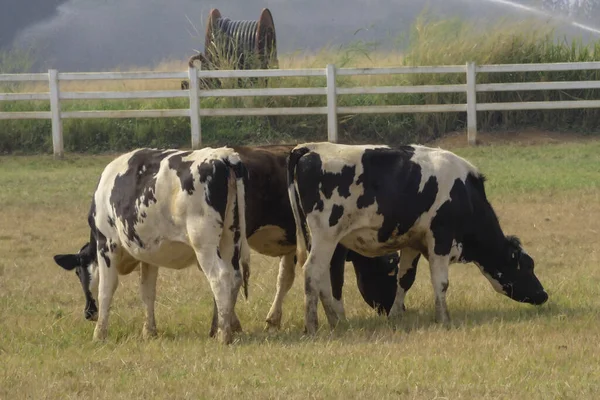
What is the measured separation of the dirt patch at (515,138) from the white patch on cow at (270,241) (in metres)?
12.1

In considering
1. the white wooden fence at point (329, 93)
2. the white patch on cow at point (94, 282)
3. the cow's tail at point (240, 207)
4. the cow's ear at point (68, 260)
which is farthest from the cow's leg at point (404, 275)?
the white wooden fence at point (329, 93)

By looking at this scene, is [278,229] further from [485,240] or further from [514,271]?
[514,271]

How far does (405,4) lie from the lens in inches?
2238

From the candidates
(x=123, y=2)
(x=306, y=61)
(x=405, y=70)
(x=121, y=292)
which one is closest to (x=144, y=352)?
(x=121, y=292)

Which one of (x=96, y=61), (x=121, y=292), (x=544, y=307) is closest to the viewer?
(x=544, y=307)

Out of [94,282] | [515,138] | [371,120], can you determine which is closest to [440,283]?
[94,282]

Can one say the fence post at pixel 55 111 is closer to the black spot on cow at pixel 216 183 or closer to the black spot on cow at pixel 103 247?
the black spot on cow at pixel 103 247

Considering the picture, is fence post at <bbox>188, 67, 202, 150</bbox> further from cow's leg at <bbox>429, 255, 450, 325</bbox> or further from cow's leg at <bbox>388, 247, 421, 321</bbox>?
cow's leg at <bbox>429, 255, 450, 325</bbox>

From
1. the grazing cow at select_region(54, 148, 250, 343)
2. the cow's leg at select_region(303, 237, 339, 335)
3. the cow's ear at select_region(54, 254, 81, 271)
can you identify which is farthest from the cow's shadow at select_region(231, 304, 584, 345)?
the cow's ear at select_region(54, 254, 81, 271)

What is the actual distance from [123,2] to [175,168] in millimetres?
53344

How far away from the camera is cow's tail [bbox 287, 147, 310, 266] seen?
892 cm

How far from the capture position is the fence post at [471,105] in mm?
21297

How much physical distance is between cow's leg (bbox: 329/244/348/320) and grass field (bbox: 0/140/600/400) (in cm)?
22

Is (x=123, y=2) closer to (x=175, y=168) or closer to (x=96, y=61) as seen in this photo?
(x=96, y=61)
